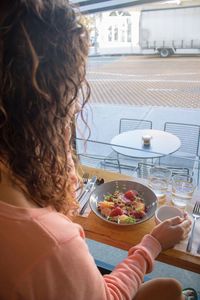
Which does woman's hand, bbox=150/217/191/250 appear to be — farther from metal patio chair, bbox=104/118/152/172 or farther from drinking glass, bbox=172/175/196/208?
metal patio chair, bbox=104/118/152/172

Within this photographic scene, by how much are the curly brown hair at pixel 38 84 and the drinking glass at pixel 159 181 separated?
502mm

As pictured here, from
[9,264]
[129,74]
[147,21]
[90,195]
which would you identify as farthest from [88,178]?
[129,74]

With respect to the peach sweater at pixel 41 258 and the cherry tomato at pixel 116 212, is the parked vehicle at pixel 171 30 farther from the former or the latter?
the peach sweater at pixel 41 258

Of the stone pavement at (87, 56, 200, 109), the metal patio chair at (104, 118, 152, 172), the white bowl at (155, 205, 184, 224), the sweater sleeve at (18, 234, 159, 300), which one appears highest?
the sweater sleeve at (18, 234, 159, 300)

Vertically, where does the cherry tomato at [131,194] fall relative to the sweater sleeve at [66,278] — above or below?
below

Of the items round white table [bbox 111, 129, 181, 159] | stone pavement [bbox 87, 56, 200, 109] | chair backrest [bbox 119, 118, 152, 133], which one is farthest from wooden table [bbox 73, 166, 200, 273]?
stone pavement [bbox 87, 56, 200, 109]

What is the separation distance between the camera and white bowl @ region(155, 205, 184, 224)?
2.56 ft

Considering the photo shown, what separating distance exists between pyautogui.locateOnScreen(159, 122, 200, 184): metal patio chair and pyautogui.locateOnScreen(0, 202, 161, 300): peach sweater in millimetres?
1927

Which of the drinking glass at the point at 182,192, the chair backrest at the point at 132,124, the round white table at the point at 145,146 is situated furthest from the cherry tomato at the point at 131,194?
the chair backrest at the point at 132,124

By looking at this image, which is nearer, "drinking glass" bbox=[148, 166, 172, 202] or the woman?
the woman

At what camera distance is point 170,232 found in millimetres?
674

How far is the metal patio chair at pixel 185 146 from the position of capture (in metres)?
2.27

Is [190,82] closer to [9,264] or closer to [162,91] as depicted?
[162,91]

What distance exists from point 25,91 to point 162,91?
13.3ft
